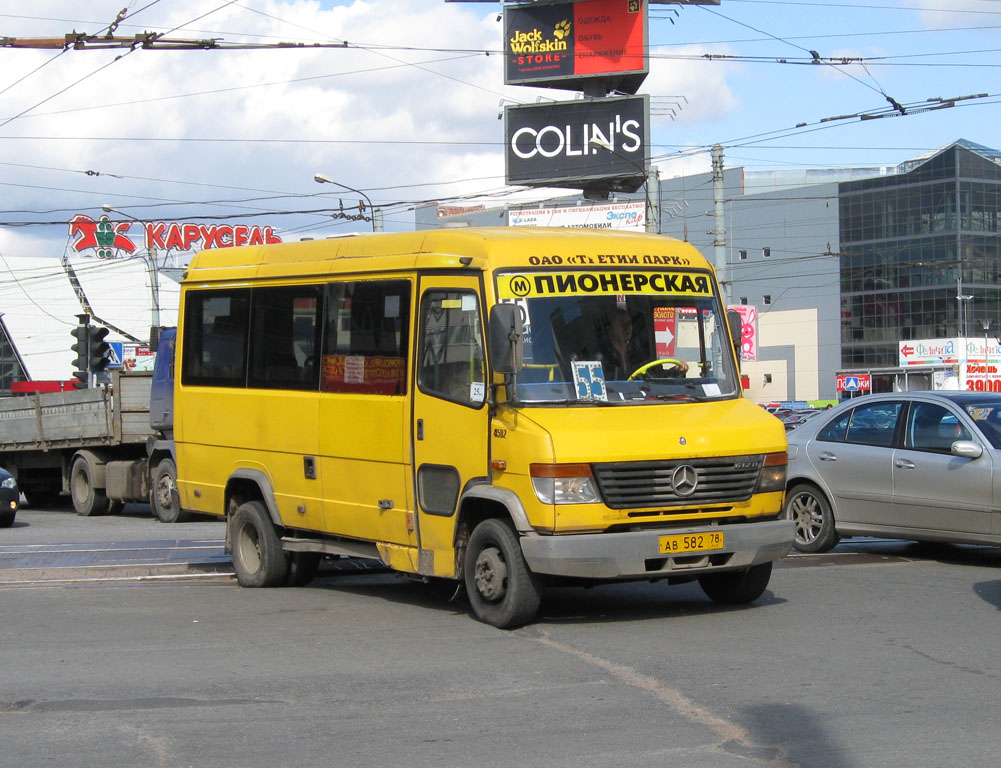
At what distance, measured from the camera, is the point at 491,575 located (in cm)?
884

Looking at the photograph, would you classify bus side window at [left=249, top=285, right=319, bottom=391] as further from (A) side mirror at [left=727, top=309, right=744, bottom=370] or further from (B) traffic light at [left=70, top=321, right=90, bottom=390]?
(B) traffic light at [left=70, top=321, right=90, bottom=390]

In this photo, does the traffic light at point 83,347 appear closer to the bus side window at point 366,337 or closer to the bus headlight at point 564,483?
the bus side window at point 366,337

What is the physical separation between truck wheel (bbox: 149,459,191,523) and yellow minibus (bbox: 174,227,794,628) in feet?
33.7

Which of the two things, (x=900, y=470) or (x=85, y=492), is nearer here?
(x=900, y=470)

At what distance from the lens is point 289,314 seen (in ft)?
35.8

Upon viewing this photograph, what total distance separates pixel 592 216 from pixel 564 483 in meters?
53.5

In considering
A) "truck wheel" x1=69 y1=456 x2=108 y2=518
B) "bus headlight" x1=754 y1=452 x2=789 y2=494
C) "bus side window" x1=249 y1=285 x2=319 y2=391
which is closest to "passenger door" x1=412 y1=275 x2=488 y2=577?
"bus side window" x1=249 y1=285 x2=319 y2=391

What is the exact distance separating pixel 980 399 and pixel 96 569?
8372mm

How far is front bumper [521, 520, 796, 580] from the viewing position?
8.26m

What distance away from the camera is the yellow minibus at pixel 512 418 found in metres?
8.45

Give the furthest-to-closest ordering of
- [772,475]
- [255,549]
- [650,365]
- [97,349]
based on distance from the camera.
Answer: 1. [97,349]
2. [255,549]
3. [650,365]
4. [772,475]

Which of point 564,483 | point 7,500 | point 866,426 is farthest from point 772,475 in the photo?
point 7,500

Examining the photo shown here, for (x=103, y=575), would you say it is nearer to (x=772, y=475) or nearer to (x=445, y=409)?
(x=445, y=409)

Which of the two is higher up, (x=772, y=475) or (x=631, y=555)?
(x=772, y=475)
